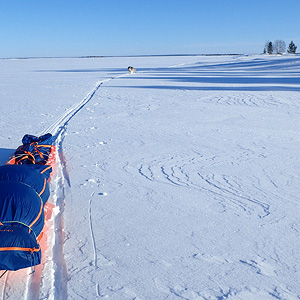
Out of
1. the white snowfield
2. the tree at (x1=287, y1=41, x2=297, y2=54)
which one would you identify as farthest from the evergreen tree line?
the white snowfield

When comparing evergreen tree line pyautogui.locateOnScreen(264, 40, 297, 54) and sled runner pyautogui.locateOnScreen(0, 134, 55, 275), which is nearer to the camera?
sled runner pyautogui.locateOnScreen(0, 134, 55, 275)

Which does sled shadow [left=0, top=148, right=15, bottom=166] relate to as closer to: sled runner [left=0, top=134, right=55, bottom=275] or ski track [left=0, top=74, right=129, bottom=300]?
ski track [left=0, top=74, right=129, bottom=300]

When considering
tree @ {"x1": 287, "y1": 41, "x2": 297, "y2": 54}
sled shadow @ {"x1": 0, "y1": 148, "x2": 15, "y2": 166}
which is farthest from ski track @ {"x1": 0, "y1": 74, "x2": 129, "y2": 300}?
tree @ {"x1": 287, "y1": 41, "x2": 297, "y2": 54}

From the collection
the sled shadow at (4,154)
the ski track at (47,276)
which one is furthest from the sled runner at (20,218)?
the sled shadow at (4,154)

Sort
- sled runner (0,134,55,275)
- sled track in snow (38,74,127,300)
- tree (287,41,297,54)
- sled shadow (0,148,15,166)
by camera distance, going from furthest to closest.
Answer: tree (287,41,297,54) → sled shadow (0,148,15,166) → sled track in snow (38,74,127,300) → sled runner (0,134,55,275)

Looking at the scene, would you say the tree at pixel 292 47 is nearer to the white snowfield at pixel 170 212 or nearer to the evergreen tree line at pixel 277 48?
the evergreen tree line at pixel 277 48

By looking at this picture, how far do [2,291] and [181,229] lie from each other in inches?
60.3

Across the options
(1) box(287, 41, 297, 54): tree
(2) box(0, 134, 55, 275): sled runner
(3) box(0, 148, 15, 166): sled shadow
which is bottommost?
(3) box(0, 148, 15, 166): sled shadow

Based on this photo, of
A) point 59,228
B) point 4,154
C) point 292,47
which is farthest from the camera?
point 292,47

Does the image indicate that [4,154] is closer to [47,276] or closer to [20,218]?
[20,218]

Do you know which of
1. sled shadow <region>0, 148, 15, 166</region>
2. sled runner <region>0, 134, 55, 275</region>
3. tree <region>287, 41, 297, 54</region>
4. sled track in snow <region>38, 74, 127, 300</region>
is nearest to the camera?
sled runner <region>0, 134, 55, 275</region>

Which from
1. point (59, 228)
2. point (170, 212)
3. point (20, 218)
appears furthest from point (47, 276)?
point (170, 212)

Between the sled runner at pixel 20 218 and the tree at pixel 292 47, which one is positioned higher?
the tree at pixel 292 47

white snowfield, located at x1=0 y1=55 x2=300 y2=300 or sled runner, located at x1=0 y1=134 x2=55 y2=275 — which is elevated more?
sled runner, located at x1=0 y1=134 x2=55 y2=275
